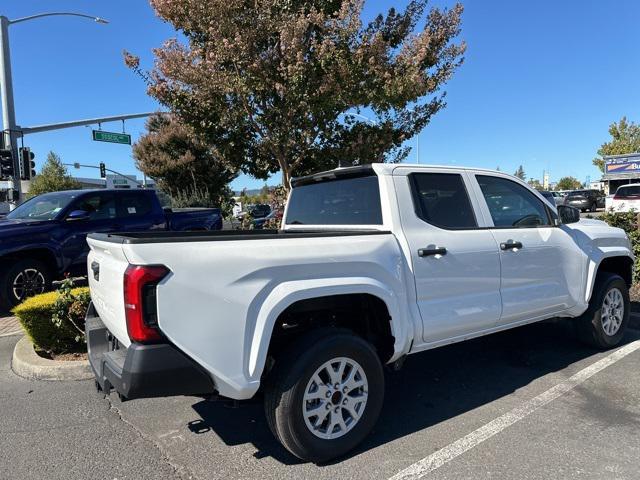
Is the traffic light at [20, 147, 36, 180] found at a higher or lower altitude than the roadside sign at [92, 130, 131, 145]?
lower

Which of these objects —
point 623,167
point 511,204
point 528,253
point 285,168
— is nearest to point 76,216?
point 285,168

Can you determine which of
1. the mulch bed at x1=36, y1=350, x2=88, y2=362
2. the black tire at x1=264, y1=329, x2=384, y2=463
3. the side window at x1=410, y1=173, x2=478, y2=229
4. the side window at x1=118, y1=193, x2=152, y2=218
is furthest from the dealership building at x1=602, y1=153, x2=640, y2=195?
the mulch bed at x1=36, y1=350, x2=88, y2=362

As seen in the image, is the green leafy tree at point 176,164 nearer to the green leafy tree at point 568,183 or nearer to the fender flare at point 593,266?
the fender flare at point 593,266

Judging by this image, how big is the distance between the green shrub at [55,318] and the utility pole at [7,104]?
13.2 meters

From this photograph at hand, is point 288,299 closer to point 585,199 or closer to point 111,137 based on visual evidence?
point 111,137

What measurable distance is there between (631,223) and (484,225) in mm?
4909

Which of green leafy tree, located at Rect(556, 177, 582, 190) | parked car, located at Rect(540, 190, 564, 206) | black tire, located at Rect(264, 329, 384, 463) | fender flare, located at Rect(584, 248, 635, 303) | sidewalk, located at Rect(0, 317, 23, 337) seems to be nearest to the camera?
black tire, located at Rect(264, 329, 384, 463)

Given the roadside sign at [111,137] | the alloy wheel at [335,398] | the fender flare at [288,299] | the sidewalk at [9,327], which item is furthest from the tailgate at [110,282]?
the roadside sign at [111,137]

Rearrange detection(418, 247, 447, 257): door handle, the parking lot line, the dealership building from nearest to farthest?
the parking lot line
detection(418, 247, 447, 257): door handle
the dealership building

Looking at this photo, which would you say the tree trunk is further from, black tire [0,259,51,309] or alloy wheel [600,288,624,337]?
alloy wheel [600,288,624,337]

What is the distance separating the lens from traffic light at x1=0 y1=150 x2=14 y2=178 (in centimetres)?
1580

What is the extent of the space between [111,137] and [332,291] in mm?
22076

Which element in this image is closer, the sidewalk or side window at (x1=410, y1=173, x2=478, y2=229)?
side window at (x1=410, y1=173, x2=478, y2=229)

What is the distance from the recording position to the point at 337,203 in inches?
168
